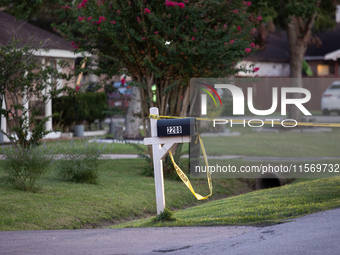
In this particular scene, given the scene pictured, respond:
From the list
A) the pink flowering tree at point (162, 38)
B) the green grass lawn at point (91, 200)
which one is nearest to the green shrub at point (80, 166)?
the green grass lawn at point (91, 200)

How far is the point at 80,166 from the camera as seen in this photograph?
998 centimetres

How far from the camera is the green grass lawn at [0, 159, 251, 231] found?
7.43m

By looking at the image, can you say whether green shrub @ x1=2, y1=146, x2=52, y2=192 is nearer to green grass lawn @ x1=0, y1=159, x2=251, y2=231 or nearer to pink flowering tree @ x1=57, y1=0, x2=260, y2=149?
green grass lawn @ x1=0, y1=159, x2=251, y2=231

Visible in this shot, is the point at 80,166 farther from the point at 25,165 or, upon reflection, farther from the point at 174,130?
the point at 174,130

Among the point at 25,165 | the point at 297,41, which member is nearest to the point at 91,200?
the point at 25,165

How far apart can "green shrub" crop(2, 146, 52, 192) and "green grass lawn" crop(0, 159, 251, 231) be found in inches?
7.3

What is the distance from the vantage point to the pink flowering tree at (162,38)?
10.7 m

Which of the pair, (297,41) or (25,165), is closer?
(25,165)

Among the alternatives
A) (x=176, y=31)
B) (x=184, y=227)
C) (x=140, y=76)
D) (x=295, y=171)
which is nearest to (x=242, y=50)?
(x=176, y=31)

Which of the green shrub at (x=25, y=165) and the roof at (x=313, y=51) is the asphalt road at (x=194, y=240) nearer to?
the green shrub at (x=25, y=165)

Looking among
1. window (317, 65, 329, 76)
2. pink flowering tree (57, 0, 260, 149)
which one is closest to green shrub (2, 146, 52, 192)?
pink flowering tree (57, 0, 260, 149)

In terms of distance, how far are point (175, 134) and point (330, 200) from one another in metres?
2.64

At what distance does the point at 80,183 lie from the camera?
10039 millimetres

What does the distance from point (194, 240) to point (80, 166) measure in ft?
16.8
